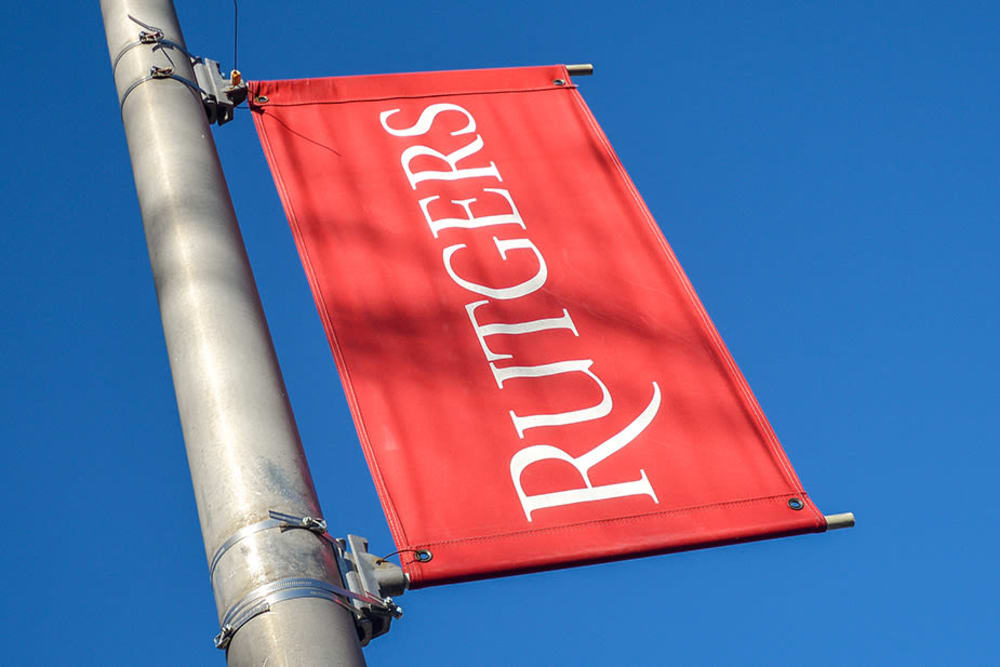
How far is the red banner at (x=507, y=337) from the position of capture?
3748mm

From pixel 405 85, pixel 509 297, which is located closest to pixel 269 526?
pixel 509 297

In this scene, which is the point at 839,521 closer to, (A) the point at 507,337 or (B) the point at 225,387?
(A) the point at 507,337

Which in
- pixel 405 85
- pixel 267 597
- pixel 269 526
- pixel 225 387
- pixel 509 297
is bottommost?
pixel 267 597

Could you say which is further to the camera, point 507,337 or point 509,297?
point 509,297

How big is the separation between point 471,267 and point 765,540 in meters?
1.38

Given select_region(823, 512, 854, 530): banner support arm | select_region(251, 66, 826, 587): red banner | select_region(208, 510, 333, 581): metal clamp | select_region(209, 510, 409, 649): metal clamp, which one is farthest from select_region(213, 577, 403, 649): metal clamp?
select_region(823, 512, 854, 530): banner support arm

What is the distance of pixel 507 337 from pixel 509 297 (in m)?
0.21

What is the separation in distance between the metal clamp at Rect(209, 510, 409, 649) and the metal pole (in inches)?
0.7

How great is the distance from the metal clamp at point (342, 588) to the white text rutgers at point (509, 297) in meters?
0.59

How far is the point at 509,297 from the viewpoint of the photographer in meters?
4.40

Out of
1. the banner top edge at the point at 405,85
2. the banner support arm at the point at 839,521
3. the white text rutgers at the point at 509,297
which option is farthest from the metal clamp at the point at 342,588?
the banner top edge at the point at 405,85

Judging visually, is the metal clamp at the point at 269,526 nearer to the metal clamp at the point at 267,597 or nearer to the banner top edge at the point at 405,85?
the metal clamp at the point at 267,597

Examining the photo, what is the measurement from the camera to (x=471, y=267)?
449cm

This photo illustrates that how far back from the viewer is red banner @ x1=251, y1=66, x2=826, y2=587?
375 centimetres
